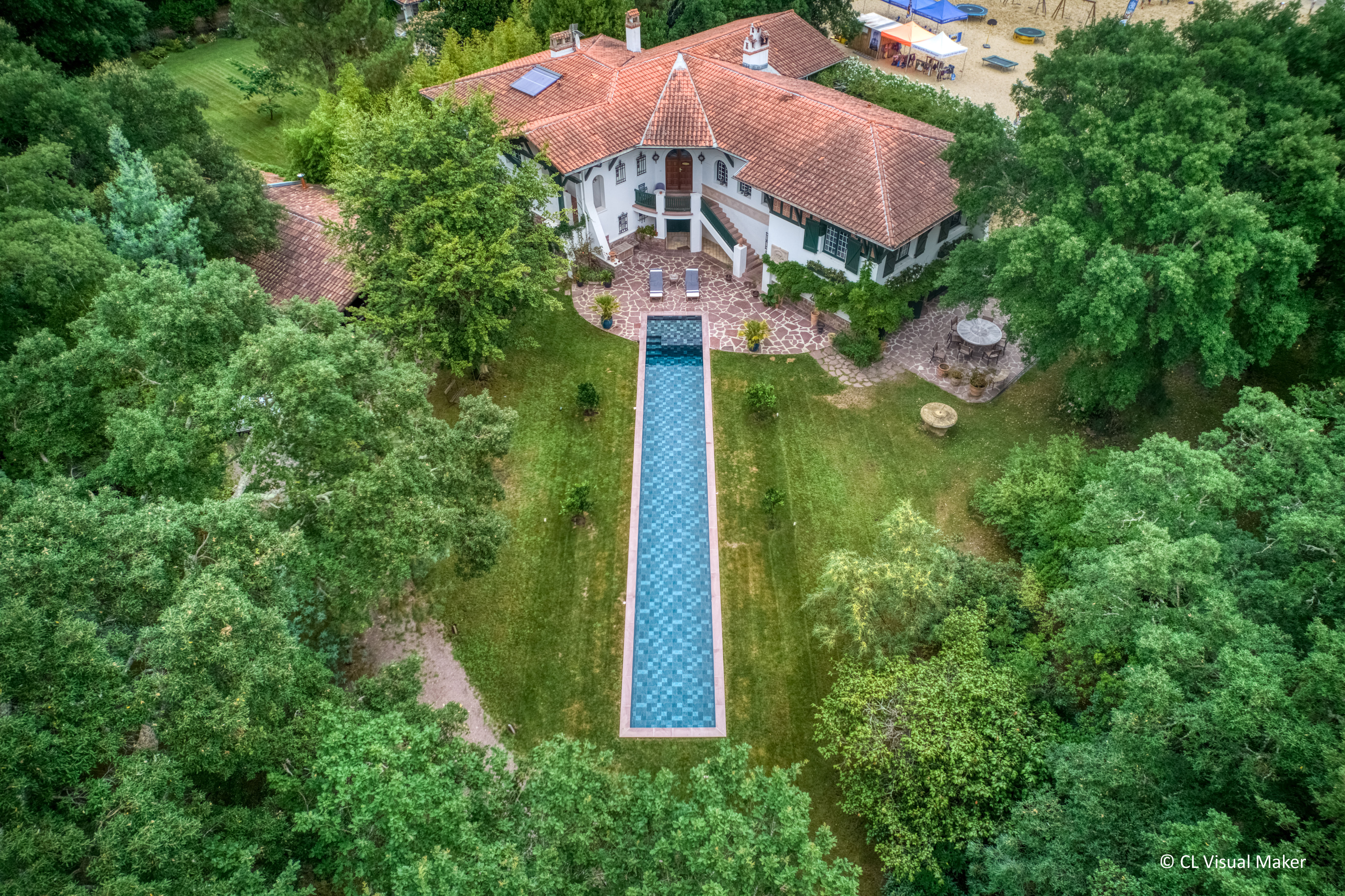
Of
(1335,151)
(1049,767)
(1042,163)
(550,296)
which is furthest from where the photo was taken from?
(550,296)

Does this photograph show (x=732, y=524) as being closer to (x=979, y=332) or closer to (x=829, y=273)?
(x=829, y=273)

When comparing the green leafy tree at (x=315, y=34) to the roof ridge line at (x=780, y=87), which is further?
the green leafy tree at (x=315, y=34)

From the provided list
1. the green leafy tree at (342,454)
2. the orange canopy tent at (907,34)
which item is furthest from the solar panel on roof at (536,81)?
the orange canopy tent at (907,34)

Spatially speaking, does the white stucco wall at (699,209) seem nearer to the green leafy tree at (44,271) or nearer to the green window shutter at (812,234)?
the green window shutter at (812,234)

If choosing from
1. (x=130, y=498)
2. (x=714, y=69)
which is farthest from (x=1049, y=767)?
(x=714, y=69)

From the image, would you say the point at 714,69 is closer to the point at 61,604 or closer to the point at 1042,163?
the point at 1042,163

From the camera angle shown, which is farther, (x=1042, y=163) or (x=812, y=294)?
(x=812, y=294)

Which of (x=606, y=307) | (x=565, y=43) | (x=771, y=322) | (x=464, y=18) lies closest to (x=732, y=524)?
(x=771, y=322)
